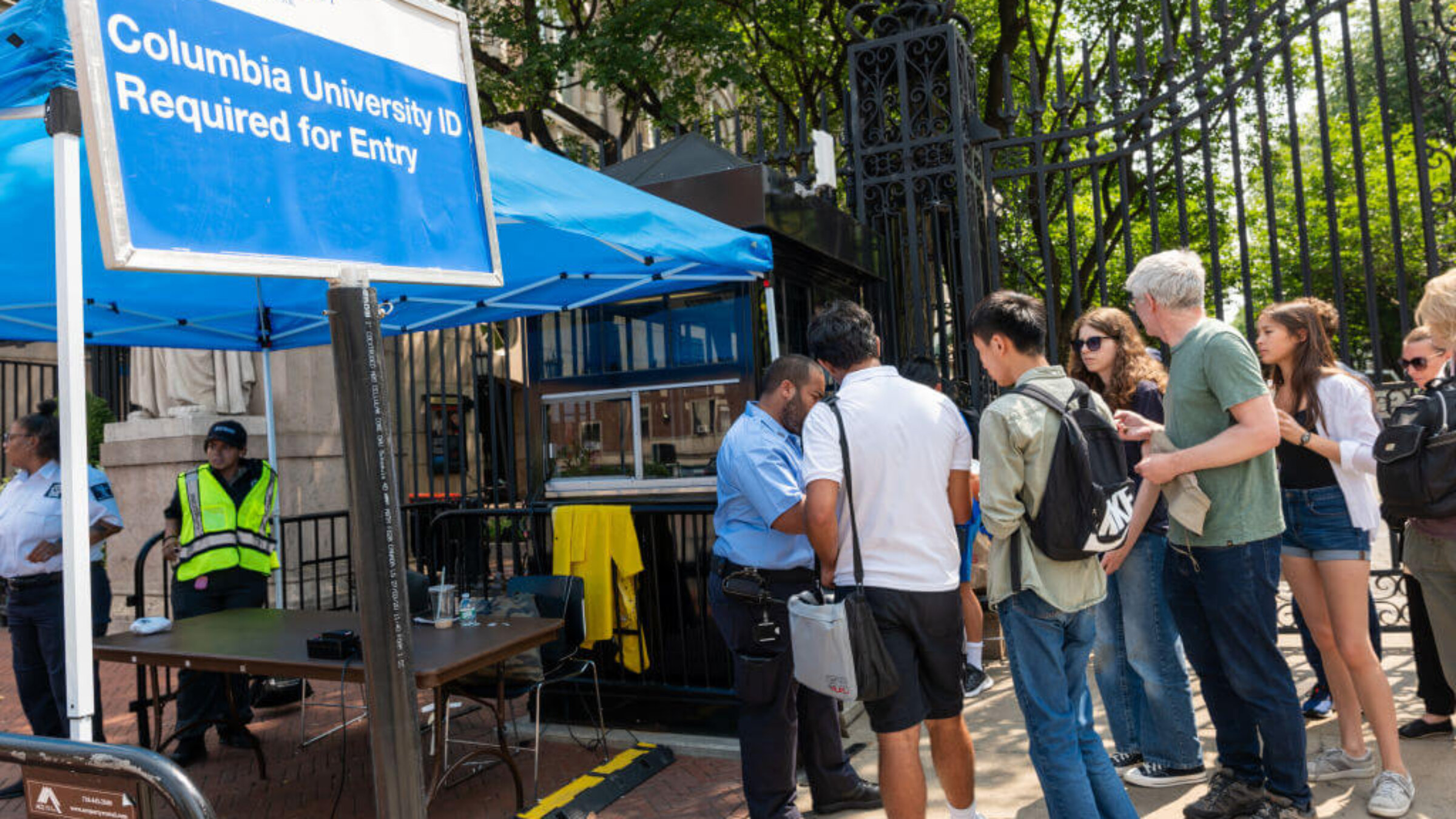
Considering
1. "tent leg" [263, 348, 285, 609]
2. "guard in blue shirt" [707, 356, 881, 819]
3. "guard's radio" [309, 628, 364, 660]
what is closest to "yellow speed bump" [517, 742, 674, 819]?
"guard in blue shirt" [707, 356, 881, 819]

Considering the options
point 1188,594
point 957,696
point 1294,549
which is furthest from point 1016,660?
point 1294,549

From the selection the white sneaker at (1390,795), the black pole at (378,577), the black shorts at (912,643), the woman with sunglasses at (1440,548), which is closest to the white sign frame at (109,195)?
the black pole at (378,577)

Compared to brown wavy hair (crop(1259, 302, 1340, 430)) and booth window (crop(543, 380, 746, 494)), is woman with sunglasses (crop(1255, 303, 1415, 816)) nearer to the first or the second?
brown wavy hair (crop(1259, 302, 1340, 430))

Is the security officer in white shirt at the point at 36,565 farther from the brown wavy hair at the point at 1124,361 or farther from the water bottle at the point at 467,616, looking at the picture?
the brown wavy hair at the point at 1124,361

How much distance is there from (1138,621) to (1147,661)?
0.16 meters

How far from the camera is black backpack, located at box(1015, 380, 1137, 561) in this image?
10.0 ft

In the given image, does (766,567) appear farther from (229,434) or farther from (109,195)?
(229,434)

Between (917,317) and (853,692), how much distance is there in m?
3.59

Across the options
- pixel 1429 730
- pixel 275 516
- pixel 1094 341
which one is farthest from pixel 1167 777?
pixel 275 516

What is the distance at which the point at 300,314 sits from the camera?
6301 millimetres

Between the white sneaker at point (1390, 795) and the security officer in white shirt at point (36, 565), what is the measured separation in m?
6.22

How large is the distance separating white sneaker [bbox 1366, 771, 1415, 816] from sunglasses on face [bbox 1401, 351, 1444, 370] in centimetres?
164

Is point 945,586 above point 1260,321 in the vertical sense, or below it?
below

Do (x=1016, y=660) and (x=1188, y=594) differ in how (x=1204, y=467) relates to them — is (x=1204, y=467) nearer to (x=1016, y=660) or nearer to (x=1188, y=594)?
(x=1188, y=594)
